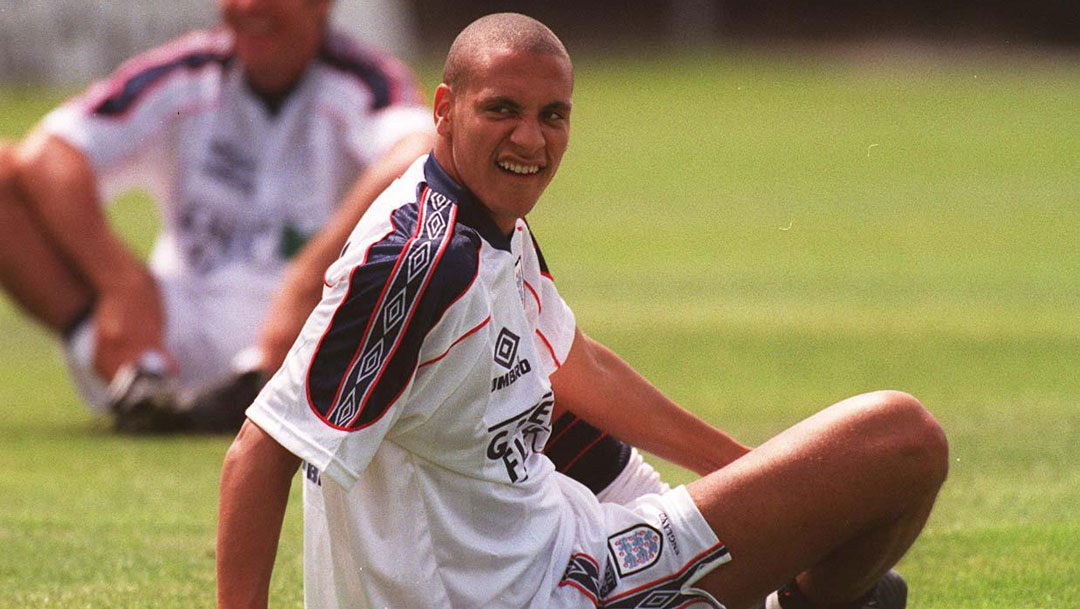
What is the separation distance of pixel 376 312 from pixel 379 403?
0.49 feet

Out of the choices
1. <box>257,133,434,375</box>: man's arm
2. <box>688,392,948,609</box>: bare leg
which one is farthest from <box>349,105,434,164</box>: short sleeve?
<box>688,392,948,609</box>: bare leg

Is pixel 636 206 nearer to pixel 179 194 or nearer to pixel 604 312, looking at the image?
pixel 604 312

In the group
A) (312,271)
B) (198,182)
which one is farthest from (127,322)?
(312,271)

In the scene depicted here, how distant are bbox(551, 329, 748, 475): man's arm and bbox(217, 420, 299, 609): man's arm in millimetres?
824

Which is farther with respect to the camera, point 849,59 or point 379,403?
point 849,59

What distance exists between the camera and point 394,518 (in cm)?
309

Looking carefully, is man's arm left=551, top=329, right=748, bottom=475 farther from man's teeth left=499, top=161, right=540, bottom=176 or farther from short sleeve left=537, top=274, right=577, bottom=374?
man's teeth left=499, top=161, right=540, bottom=176

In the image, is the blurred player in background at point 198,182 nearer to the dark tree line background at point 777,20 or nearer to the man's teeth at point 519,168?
the man's teeth at point 519,168

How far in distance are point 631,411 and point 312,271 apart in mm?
2736

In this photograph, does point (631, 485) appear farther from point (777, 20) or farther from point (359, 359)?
point (777, 20)

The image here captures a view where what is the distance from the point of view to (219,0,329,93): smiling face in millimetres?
6820

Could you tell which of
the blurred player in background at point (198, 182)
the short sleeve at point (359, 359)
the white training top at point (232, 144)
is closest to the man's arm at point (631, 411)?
the short sleeve at point (359, 359)

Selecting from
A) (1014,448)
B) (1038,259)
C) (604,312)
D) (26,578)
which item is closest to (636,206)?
(1038,259)

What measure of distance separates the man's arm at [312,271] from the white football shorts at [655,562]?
305 cm
